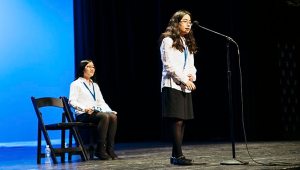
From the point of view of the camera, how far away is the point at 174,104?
14.3ft

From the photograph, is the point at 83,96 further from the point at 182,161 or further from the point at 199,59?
the point at 199,59

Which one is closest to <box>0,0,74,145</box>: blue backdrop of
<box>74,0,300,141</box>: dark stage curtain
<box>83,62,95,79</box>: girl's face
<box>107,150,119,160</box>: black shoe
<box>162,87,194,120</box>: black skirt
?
<box>74,0,300,141</box>: dark stage curtain

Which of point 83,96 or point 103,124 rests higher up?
point 83,96

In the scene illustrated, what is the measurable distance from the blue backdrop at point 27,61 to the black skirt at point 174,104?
4.17 m

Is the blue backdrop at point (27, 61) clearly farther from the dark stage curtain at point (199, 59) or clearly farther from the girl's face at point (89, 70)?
the girl's face at point (89, 70)

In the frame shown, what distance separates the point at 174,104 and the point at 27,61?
433 cm

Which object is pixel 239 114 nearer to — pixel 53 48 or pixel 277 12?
pixel 277 12

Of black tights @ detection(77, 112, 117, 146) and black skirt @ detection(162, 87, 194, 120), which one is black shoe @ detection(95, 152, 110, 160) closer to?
black tights @ detection(77, 112, 117, 146)

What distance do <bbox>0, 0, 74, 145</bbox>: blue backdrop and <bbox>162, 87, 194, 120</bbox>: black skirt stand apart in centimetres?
417

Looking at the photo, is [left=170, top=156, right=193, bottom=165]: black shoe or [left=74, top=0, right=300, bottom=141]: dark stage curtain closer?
[left=170, top=156, right=193, bottom=165]: black shoe

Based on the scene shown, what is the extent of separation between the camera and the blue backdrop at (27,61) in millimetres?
8086

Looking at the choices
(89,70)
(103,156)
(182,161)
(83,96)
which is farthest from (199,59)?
(182,161)

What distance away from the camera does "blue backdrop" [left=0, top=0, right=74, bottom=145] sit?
8086 mm

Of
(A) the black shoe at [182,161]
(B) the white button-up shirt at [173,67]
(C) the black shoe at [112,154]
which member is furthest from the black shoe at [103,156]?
(B) the white button-up shirt at [173,67]
